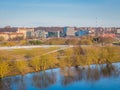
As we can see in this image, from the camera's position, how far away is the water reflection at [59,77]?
20641 millimetres

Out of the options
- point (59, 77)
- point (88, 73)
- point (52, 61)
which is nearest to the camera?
point (59, 77)

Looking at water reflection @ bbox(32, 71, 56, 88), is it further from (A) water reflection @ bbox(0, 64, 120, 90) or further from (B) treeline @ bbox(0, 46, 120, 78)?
(B) treeline @ bbox(0, 46, 120, 78)

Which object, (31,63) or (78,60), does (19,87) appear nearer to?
(31,63)

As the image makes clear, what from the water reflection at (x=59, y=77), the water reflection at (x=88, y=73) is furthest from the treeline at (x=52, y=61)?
the water reflection at (x=88, y=73)

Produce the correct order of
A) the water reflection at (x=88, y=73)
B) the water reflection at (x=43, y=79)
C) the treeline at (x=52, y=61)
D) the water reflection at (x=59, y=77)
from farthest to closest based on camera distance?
the treeline at (x=52, y=61) → the water reflection at (x=88, y=73) → the water reflection at (x=43, y=79) → the water reflection at (x=59, y=77)

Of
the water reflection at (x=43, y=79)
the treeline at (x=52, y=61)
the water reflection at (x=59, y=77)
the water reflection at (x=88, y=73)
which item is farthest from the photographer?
the treeline at (x=52, y=61)

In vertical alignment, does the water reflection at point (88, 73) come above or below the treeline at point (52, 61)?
below

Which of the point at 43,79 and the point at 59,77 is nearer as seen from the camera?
the point at 43,79

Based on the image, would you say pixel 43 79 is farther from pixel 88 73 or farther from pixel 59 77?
pixel 88 73

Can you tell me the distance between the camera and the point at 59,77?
23.6 meters

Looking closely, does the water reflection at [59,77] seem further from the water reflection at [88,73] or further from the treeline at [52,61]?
the treeline at [52,61]

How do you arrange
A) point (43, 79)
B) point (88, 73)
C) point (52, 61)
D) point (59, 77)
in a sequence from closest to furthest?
point (43, 79) < point (59, 77) < point (88, 73) < point (52, 61)

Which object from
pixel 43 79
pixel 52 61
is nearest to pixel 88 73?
pixel 43 79

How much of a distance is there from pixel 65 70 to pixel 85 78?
4202 mm
